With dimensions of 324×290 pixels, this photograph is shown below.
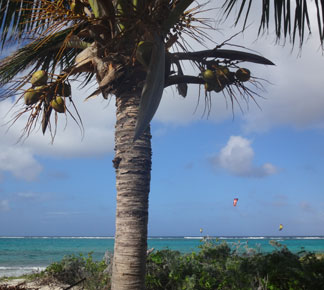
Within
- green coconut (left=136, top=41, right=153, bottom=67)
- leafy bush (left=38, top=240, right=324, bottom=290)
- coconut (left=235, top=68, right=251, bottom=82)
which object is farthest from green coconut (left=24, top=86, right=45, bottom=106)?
leafy bush (left=38, top=240, right=324, bottom=290)

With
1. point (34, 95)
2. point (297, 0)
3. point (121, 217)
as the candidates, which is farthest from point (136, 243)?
point (297, 0)

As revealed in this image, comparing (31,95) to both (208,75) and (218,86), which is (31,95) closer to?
(208,75)

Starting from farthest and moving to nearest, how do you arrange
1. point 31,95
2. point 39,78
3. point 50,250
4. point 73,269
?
point 50,250 → point 73,269 → point 31,95 → point 39,78

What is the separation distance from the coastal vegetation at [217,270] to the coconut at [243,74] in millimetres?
2753

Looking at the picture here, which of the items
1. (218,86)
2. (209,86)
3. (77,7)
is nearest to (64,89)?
(77,7)

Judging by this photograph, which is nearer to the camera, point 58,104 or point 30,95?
point 30,95

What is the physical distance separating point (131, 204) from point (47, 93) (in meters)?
1.93

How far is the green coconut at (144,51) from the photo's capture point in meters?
4.02

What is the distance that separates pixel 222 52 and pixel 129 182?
2261 millimetres

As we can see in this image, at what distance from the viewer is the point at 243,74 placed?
5.31 metres

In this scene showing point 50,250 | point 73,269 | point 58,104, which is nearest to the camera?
point 58,104

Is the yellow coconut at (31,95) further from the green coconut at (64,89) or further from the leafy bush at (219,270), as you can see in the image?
the leafy bush at (219,270)

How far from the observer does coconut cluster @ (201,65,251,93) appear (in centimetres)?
515

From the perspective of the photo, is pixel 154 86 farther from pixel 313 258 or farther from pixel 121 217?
pixel 313 258
